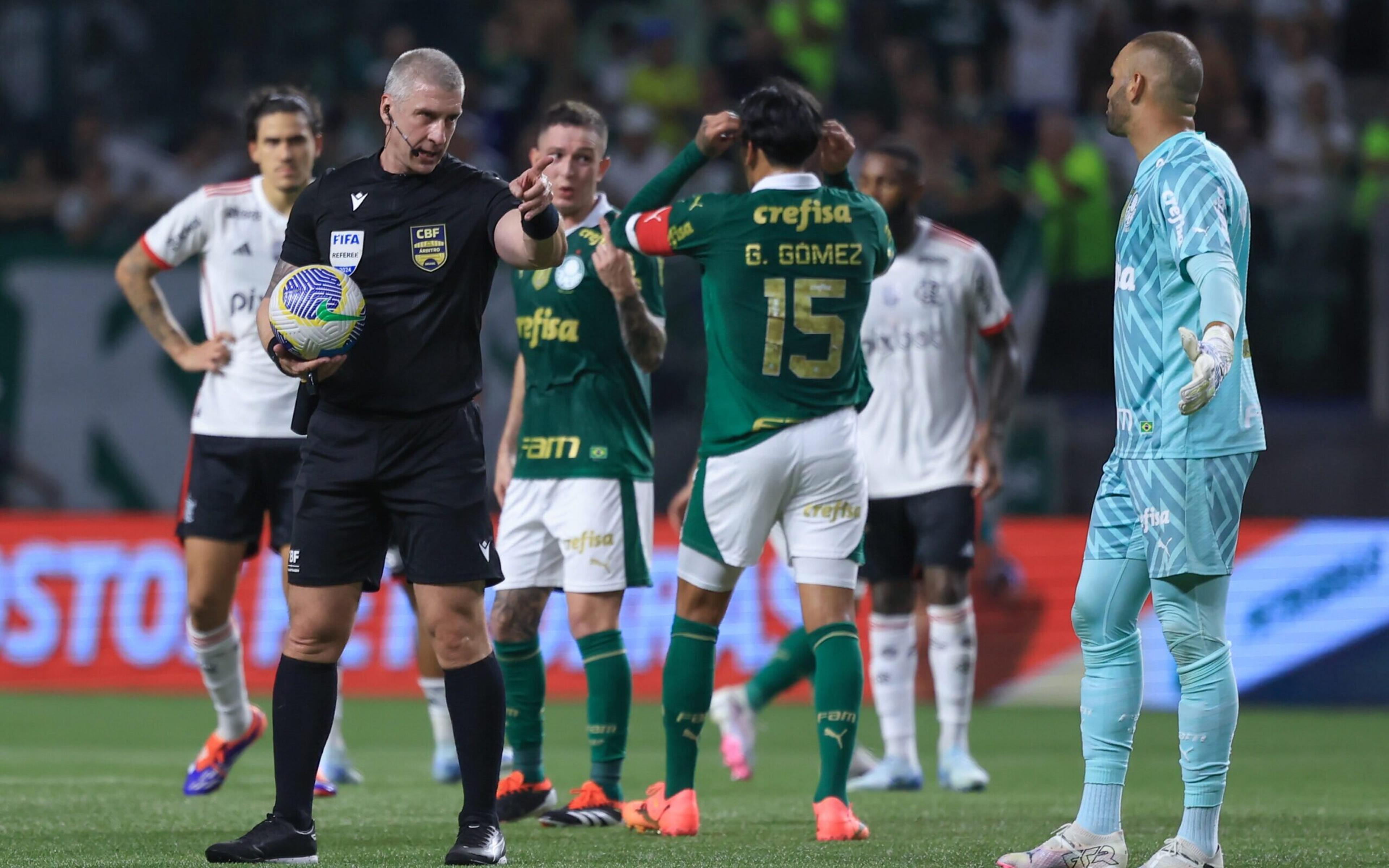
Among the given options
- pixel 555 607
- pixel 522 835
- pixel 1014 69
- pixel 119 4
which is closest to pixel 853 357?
pixel 522 835

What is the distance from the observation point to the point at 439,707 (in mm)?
8367

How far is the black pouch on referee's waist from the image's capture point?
5.52 meters

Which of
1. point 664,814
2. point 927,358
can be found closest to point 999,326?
point 927,358

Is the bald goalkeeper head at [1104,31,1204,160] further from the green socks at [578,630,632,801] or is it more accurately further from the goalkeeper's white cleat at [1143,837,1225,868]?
the green socks at [578,630,632,801]

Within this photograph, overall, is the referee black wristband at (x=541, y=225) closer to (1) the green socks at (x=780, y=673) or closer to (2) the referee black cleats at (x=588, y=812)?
(2) the referee black cleats at (x=588, y=812)

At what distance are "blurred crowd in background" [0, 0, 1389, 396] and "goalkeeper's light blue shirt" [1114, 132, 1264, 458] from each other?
27.4 ft

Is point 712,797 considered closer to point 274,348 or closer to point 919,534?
point 919,534

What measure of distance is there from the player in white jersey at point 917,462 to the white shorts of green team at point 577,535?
1652 mm

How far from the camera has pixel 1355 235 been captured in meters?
13.1

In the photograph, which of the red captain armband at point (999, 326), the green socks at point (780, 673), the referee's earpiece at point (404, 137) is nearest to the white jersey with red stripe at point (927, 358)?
the red captain armband at point (999, 326)

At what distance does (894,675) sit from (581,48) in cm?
982

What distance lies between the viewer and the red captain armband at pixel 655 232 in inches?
248

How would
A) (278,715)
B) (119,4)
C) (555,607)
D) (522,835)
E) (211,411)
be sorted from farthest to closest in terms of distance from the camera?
(119,4)
(555,607)
(211,411)
(522,835)
(278,715)

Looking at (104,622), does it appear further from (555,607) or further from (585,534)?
(585,534)
